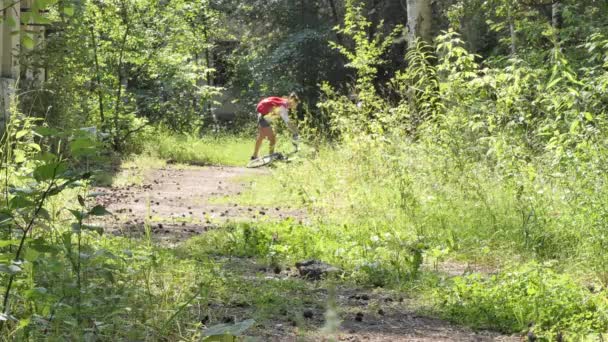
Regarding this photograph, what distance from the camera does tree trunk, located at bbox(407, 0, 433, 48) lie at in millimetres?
13227

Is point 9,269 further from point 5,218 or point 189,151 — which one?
point 189,151

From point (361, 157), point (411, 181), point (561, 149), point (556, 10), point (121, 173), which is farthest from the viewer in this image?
point (556, 10)

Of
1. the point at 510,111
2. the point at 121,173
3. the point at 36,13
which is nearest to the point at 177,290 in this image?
the point at 36,13

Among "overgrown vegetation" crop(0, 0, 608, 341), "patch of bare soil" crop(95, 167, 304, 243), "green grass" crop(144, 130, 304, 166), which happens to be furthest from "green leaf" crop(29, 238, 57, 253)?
"green grass" crop(144, 130, 304, 166)

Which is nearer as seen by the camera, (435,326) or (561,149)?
(435,326)

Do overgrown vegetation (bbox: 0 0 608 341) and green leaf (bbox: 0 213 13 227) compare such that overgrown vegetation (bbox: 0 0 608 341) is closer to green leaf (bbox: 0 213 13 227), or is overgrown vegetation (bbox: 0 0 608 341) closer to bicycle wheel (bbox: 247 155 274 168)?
green leaf (bbox: 0 213 13 227)

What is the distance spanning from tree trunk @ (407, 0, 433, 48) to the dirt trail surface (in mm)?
3749

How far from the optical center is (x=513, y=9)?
16297 mm

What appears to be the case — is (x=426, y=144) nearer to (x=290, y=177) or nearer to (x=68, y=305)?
(x=290, y=177)

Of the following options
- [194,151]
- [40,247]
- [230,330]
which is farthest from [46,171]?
[194,151]

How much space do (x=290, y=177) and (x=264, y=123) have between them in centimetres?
777

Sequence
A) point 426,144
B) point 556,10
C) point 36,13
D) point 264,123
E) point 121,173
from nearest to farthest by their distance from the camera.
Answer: point 36,13, point 426,144, point 121,173, point 556,10, point 264,123

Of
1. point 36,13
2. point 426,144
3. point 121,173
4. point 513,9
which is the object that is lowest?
point 121,173

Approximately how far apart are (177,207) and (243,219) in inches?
64.6
